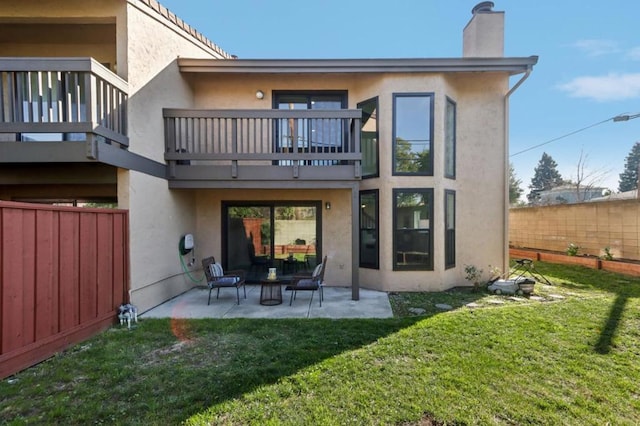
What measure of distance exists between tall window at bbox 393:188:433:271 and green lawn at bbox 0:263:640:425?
1972mm

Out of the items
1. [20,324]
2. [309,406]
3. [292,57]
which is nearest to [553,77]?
[292,57]

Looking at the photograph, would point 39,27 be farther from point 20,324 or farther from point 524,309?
point 524,309

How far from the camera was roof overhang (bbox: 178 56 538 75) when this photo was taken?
6.59 m

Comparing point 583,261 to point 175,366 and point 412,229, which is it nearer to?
point 412,229

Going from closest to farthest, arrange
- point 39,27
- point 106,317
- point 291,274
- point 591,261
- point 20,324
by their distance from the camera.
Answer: point 20,324 → point 106,317 → point 39,27 → point 291,274 → point 591,261

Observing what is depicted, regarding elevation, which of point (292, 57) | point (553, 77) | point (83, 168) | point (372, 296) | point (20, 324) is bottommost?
point (372, 296)

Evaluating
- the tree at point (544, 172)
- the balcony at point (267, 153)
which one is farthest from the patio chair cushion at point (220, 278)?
the tree at point (544, 172)

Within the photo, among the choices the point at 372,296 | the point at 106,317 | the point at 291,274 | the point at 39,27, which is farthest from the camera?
the point at 291,274

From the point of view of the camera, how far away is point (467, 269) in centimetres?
723

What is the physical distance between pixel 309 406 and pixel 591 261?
1060 cm

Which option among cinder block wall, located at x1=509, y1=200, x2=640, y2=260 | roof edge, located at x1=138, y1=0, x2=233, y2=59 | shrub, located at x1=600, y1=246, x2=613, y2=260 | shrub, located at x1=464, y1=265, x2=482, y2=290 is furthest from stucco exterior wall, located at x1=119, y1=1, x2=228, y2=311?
cinder block wall, located at x1=509, y1=200, x2=640, y2=260

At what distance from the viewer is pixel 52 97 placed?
→ 4.39 metres

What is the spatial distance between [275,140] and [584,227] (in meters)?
10.4

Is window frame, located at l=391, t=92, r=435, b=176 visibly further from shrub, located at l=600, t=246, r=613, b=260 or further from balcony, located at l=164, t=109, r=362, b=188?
shrub, located at l=600, t=246, r=613, b=260
